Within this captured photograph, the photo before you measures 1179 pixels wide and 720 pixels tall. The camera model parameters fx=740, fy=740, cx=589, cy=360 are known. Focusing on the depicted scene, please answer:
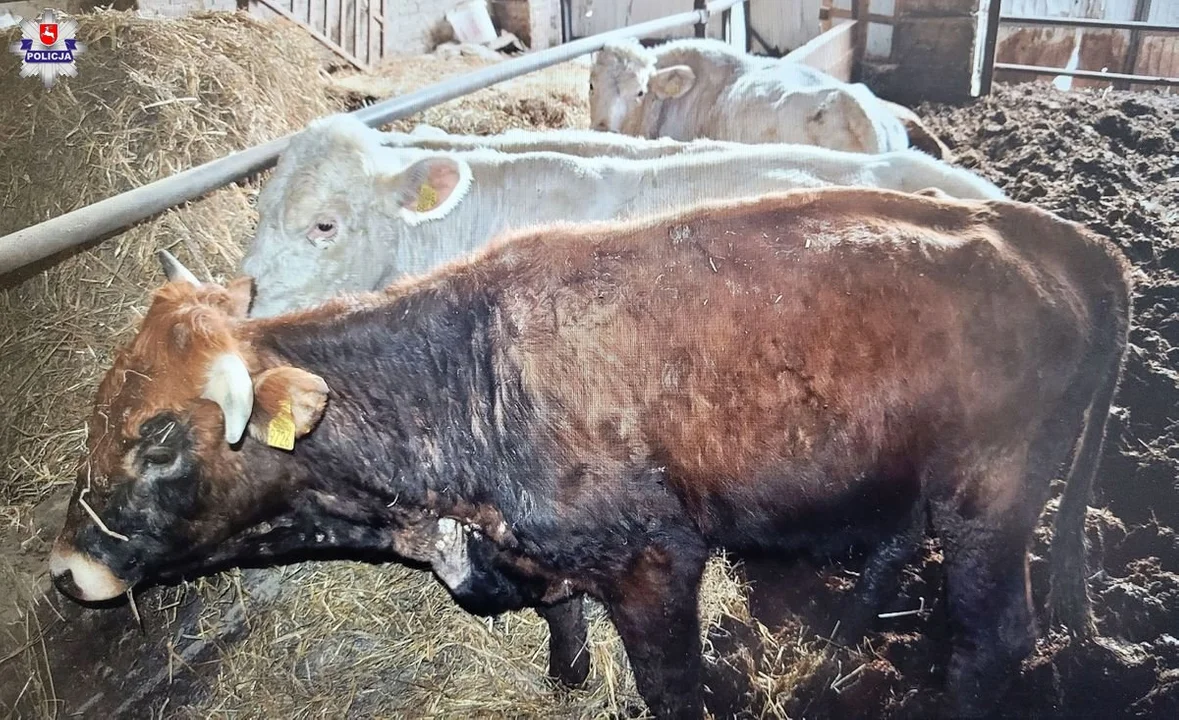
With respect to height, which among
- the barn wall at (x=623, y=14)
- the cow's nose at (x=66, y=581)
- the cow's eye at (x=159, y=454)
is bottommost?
the cow's nose at (x=66, y=581)

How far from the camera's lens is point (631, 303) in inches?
72.6

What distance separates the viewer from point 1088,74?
2.00 m

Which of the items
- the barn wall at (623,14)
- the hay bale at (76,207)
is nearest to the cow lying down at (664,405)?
the hay bale at (76,207)

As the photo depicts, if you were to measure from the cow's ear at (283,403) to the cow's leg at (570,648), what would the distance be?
47.6 inches

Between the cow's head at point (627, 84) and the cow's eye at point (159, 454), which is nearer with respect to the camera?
the cow's eye at point (159, 454)

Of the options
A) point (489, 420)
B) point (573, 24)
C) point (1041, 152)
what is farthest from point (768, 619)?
point (573, 24)

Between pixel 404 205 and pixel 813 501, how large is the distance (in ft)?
5.08

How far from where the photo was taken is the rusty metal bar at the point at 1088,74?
6.27 feet

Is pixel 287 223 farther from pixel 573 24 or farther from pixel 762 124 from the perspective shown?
pixel 762 124

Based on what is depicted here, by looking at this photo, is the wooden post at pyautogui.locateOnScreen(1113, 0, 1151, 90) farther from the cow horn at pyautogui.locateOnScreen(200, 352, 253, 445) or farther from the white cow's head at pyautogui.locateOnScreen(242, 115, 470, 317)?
the cow horn at pyautogui.locateOnScreen(200, 352, 253, 445)

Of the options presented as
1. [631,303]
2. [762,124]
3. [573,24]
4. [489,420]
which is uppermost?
[573,24]

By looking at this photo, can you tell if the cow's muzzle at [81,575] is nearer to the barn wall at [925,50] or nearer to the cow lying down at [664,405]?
the cow lying down at [664,405]

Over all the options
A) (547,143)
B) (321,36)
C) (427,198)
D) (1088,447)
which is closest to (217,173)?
(427,198)

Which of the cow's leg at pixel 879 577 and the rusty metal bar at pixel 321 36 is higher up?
the rusty metal bar at pixel 321 36
